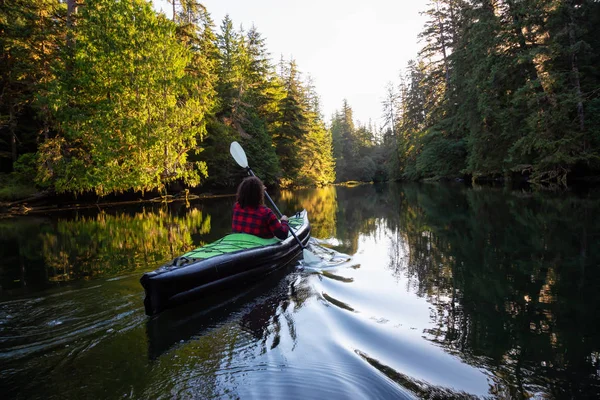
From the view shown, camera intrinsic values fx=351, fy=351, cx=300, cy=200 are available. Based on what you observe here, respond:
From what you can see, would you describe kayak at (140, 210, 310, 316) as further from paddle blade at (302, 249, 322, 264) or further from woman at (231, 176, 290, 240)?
paddle blade at (302, 249, 322, 264)

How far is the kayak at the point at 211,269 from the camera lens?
342cm

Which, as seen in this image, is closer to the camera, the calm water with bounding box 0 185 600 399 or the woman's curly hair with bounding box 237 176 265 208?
the calm water with bounding box 0 185 600 399

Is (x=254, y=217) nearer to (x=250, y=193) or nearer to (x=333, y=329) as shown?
(x=250, y=193)

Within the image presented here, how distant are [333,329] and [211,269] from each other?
1.53 meters

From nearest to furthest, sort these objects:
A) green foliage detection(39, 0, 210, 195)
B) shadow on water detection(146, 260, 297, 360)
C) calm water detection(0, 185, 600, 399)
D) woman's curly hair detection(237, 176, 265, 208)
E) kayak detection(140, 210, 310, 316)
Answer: calm water detection(0, 185, 600, 399) → shadow on water detection(146, 260, 297, 360) → kayak detection(140, 210, 310, 316) → woman's curly hair detection(237, 176, 265, 208) → green foliage detection(39, 0, 210, 195)

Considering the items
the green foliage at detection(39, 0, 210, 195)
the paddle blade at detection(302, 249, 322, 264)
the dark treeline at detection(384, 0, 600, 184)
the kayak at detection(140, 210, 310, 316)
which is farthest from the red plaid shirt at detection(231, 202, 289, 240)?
the dark treeline at detection(384, 0, 600, 184)

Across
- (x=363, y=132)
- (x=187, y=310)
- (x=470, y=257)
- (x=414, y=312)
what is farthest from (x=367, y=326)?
(x=363, y=132)

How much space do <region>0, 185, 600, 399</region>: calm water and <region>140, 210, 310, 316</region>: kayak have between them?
17 cm

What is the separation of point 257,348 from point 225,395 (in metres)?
0.64

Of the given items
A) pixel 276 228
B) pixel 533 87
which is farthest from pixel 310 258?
pixel 533 87

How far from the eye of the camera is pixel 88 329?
3.15m

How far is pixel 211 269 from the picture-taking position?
12.7 feet

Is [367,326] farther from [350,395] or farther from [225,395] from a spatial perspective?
[225,395]

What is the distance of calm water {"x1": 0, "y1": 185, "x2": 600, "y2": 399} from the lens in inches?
89.0
